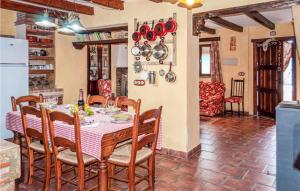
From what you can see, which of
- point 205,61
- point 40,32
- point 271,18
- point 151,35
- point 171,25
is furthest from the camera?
point 205,61

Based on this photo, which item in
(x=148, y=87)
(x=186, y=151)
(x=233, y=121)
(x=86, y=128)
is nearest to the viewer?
(x=86, y=128)

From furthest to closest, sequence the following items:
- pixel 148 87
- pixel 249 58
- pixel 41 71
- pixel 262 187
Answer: pixel 249 58
pixel 41 71
pixel 148 87
pixel 262 187

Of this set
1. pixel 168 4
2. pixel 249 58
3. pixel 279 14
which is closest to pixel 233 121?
pixel 249 58

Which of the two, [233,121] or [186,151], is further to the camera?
[233,121]

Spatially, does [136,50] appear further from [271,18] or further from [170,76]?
[271,18]

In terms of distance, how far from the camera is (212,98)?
7.27 metres

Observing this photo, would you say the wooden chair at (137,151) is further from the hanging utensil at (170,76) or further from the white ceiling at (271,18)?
the white ceiling at (271,18)

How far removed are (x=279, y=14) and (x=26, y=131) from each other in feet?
17.9

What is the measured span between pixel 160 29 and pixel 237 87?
Answer: 456 cm

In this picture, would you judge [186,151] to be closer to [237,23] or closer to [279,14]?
[279,14]

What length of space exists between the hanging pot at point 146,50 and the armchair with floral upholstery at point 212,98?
3424mm

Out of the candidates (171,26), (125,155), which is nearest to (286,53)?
(171,26)

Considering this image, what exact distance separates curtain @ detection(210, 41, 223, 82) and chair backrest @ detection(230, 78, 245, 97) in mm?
382

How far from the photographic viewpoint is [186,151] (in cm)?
396
